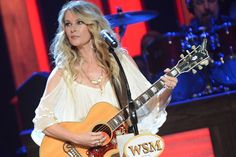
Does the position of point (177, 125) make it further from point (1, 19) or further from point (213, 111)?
point (1, 19)

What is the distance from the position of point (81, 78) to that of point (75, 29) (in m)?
0.35

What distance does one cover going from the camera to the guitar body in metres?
3.43

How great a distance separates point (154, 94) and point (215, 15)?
10.0ft

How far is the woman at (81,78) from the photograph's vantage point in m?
3.56

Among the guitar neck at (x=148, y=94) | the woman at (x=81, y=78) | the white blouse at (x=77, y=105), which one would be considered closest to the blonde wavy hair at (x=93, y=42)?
the woman at (x=81, y=78)

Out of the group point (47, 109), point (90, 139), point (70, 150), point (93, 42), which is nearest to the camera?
point (90, 139)

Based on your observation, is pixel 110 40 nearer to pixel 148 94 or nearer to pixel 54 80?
pixel 148 94

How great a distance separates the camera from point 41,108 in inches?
141

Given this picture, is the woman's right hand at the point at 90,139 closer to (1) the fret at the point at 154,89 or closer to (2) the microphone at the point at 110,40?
(1) the fret at the point at 154,89

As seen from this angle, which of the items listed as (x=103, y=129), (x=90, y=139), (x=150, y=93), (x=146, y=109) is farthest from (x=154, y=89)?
(x=90, y=139)

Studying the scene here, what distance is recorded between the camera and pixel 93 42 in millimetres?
3691

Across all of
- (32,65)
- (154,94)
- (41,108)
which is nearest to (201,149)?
(154,94)

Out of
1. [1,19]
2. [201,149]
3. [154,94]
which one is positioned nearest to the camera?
[154,94]

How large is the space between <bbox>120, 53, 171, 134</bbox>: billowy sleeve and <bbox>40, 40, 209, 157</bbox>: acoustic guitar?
0.71 ft
